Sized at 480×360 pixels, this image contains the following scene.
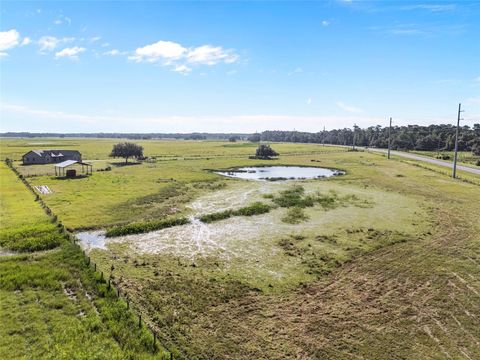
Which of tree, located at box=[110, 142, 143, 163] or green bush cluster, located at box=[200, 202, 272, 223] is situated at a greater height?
tree, located at box=[110, 142, 143, 163]

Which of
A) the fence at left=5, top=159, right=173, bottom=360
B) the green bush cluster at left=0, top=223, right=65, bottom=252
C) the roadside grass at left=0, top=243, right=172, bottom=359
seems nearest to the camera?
the roadside grass at left=0, top=243, right=172, bottom=359

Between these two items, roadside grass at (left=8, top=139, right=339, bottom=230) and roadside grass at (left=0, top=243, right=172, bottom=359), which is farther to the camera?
roadside grass at (left=8, top=139, right=339, bottom=230)

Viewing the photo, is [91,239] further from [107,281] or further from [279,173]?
[279,173]

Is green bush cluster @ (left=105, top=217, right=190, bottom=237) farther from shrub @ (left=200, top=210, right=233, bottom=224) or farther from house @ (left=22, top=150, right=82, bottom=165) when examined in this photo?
house @ (left=22, top=150, right=82, bottom=165)

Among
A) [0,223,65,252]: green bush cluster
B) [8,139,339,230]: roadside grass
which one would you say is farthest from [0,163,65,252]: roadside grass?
[8,139,339,230]: roadside grass

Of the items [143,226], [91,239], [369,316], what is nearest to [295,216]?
[143,226]

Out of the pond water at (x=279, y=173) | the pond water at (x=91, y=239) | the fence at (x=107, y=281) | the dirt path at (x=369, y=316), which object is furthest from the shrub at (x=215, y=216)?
the pond water at (x=279, y=173)

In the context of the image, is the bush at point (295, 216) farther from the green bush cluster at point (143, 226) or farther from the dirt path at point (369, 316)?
the dirt path at point (369, 316)
